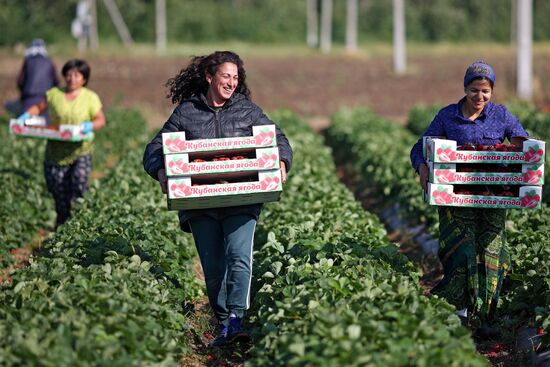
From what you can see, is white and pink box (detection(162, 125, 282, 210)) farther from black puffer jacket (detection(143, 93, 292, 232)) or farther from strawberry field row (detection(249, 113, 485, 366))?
strawberry field row (detection(249, 113, 485, 366))

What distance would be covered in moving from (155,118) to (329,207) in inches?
608

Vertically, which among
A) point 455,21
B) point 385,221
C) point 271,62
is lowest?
point 385,221

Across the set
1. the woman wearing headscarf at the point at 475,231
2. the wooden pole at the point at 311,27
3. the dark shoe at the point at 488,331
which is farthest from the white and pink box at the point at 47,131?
the wooden pole at the point at 311,27

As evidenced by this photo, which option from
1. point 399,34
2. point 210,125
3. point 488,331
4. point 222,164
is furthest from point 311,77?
point 222,164

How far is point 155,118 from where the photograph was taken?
23.7m

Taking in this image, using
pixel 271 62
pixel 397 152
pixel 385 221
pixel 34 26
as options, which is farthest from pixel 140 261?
pixel 34 26

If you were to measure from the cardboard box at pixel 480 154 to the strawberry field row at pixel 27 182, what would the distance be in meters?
4.34

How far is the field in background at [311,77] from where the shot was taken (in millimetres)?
27250

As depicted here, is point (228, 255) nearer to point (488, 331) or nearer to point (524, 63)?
point (488, 331)

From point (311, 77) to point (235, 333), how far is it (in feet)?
102

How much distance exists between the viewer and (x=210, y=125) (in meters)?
5.97

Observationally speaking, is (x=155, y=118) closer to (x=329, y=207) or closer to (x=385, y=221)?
(x=385, y=221)

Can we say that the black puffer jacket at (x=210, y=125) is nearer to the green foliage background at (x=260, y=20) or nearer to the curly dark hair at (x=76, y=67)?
the curly dark hair at (x=76, y=67)

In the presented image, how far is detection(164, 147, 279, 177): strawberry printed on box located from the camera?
18.8 ft
